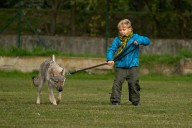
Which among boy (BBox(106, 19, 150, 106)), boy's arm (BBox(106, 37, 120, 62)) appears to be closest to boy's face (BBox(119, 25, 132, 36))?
boy (BBox(106, 19, 150, 106))

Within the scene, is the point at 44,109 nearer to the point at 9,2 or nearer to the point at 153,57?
the point at 153,57

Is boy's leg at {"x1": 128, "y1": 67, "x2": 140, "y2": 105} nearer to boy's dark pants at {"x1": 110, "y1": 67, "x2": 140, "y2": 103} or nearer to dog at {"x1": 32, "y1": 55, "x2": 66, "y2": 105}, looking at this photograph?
boy's dark pants at {"x1": 110, "y1": 67, "x2": 140, "y2": 103}

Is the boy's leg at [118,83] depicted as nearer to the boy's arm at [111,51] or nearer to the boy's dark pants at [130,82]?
the boy's dark pants at [130,82]

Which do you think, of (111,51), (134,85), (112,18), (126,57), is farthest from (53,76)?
(112,18)

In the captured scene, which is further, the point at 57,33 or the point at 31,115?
the point at 57,33

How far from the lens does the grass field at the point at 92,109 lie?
12.4 m

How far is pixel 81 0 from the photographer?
118 feet

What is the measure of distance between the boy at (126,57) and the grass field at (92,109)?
0.31 metres

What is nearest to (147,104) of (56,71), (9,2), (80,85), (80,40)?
(56,71)

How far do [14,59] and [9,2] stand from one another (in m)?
13.2

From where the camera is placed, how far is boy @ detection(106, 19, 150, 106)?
1636 centimetres

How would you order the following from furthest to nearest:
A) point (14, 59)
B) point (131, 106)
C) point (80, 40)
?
point (80, 40) → point (14, 59) → point (131, 106)

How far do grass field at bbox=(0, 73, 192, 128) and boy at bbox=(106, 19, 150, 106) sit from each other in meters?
0.31

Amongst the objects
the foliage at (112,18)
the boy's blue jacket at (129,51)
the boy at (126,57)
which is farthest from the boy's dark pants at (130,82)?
the foliage at (112,18)
